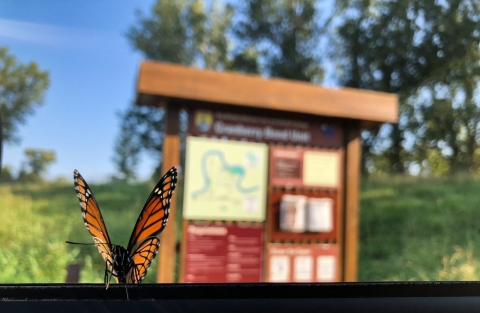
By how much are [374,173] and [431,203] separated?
110 cm

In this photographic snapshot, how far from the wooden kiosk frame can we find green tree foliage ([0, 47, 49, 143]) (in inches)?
47.4

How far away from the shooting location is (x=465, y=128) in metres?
1.81

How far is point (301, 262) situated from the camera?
3271 millimetres

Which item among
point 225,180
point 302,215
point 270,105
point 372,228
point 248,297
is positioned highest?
point 270,105

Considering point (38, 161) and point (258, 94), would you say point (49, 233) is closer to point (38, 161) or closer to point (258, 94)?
point (258, 94)

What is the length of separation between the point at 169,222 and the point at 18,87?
4.62 feet

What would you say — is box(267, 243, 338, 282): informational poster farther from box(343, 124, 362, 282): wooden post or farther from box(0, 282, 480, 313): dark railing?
box(0, 282, 480, 313): dark railing

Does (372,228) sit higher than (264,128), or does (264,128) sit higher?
(264,128)

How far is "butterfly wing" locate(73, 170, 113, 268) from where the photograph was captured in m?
0.80

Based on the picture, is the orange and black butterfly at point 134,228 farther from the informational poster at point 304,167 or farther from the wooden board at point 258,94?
the informational poster at point 304,167

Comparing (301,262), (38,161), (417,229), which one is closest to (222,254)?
(301,262)

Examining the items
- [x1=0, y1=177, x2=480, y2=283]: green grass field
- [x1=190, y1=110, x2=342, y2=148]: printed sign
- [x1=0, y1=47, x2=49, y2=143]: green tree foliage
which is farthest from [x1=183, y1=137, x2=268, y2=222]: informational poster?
[x1=0, y1=47, x2=49, y2=143]: green tree foliage

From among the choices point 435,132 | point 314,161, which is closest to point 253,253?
point 314,161

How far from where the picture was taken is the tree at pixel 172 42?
5.04m
